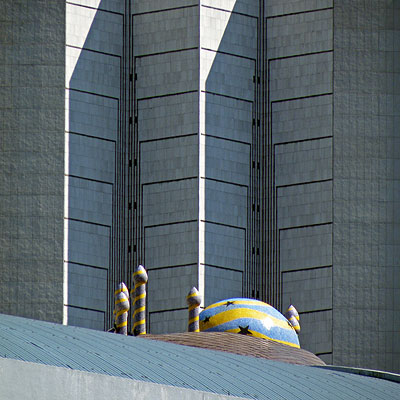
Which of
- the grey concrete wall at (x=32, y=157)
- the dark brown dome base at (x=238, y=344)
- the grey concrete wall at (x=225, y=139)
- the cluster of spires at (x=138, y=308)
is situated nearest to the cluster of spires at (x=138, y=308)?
the cluster of spires at (x=138, y=308)

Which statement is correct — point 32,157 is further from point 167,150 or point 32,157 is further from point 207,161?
point 207,161

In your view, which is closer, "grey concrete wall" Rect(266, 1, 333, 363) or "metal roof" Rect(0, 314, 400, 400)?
"metal roof" Rect(0, 314, 400, 400)

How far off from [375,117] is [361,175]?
178cm

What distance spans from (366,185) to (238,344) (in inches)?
659

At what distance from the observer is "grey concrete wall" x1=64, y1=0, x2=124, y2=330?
43594 millimetres

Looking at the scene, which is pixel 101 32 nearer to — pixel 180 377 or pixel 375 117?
pixel 375 117

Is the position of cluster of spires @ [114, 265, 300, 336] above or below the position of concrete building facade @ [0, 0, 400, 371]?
below

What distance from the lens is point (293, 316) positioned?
116 feet

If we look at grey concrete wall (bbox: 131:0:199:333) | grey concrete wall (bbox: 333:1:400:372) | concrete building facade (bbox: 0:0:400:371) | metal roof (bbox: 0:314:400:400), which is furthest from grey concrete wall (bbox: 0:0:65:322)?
metal roof (bbox: 0:314:400:400)

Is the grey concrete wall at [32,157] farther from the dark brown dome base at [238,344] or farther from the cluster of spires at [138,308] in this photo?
the dark brown dome base at [238,344]

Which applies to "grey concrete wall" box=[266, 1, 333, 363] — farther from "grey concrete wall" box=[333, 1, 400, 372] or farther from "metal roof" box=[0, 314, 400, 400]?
"metal roof" box=[0, 314, 400, 400]

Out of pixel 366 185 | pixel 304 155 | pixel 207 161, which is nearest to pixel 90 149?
pixel 207 161

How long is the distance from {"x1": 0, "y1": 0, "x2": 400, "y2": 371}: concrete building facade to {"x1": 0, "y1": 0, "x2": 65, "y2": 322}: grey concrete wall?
4 cm

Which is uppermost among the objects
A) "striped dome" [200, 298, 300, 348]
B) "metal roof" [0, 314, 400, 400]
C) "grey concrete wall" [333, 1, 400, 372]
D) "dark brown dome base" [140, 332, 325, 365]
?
"grey concrete wall" [333, 1, 400, 372]
